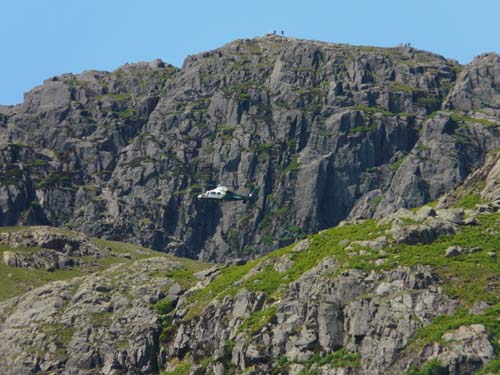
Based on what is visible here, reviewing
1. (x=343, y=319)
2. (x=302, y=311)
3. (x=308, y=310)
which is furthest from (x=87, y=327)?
(x=343, y=319)

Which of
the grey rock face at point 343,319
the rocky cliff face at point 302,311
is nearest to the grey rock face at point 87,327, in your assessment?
the rocky cliff face at point 302,311

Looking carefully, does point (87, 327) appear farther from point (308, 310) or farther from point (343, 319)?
point (343, 319)

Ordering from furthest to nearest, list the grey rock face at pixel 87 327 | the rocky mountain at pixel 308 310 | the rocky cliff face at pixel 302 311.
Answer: the grey rock face at pixel 87 327
the rocky mountain at pixel 308 310
the rocky cliff face at pixel 302 311

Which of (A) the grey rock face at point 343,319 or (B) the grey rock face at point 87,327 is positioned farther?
(B) the grey rock face at point 87,327

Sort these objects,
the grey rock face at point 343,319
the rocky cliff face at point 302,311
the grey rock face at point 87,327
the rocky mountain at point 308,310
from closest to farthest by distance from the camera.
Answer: the rocky cliff face at point 302,311, the rocky mountain at point 308,310, the grey rock face at point 343,319, the grey rock face at point 87,327

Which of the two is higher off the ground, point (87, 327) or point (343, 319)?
point (343, 319)

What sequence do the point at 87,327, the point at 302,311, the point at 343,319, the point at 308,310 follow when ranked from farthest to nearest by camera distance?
the point at 87,327
the point at 302,311
the point at 308,310
the point at 343,319

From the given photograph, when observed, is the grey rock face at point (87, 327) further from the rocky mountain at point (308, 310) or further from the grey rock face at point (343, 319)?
the grey rock face at point (343, 319)

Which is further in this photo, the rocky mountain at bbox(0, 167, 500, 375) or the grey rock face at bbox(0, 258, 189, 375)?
the grey rock face at bbox(0, 258, 189, 375)

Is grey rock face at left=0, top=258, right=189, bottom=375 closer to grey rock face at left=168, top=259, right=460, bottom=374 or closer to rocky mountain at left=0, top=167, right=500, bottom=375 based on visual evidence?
rocky mountain at left=0, top=167, right=500, bottom=375

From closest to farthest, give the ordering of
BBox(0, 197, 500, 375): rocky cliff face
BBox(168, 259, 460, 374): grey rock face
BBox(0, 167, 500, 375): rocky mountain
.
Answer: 1. BBox(0, 197, 500, 375): rocky cliff face
2. BBox(0, 167, 500, 375): rocky mountain
3. BBox(168, 259, 460, 374): grey rock face

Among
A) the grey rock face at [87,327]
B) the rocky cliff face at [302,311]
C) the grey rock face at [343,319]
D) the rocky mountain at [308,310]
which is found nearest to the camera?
the rocky cliff face at [302,311]

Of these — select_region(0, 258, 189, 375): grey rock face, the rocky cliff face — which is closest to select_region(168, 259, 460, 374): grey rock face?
the rocky cliff face

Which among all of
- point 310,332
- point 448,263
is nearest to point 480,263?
point 448,263
